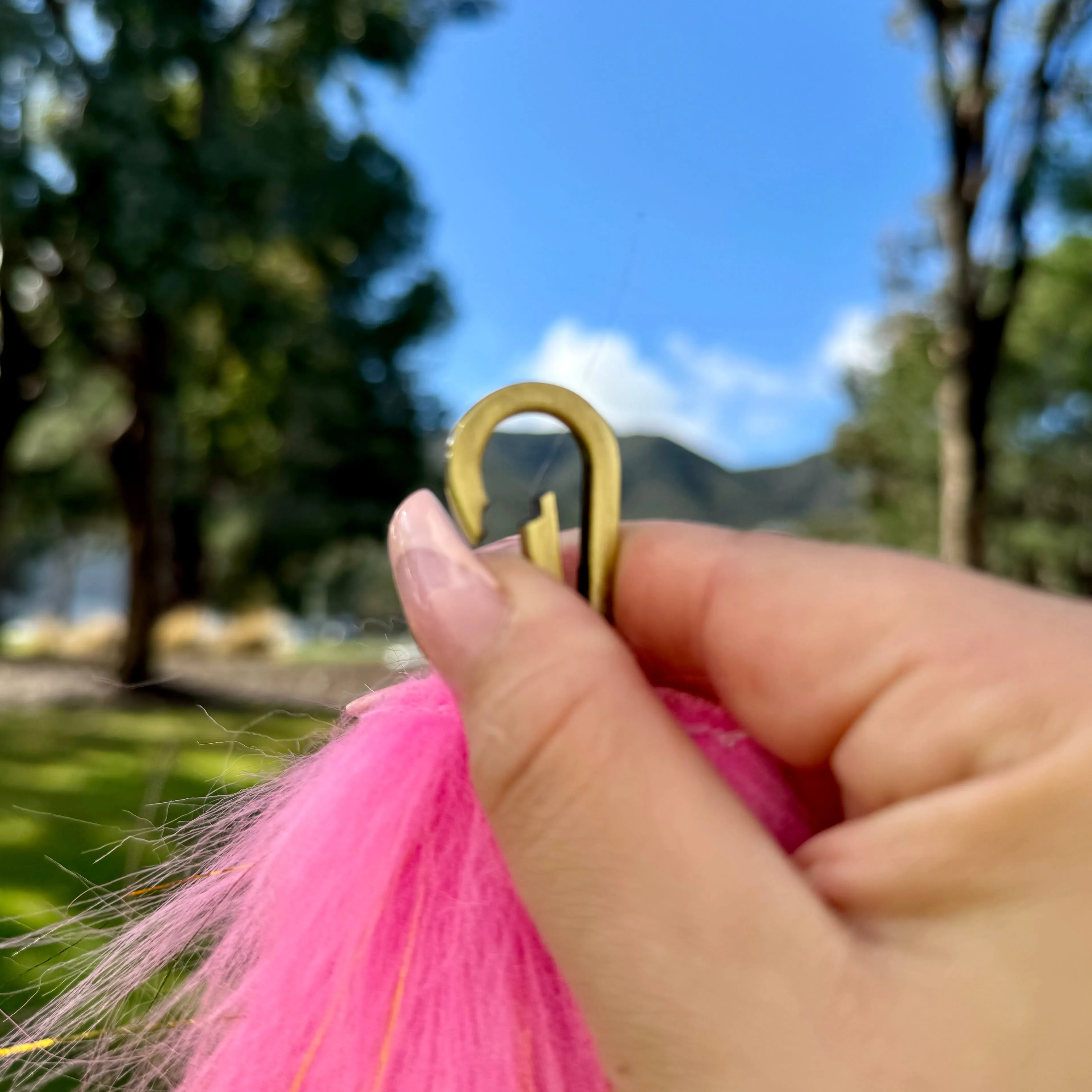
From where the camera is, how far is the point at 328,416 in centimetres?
1386

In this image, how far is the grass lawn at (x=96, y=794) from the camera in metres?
0.76

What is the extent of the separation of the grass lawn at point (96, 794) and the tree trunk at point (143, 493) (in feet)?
10.0

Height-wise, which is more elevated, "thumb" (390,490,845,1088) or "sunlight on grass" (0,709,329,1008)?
"thumb" (390,490,845,1088)

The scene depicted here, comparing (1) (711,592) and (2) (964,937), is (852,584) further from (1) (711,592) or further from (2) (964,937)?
(2) (964,937)

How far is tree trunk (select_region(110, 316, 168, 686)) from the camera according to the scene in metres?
7.44

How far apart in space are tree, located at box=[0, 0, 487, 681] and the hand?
6412 mm

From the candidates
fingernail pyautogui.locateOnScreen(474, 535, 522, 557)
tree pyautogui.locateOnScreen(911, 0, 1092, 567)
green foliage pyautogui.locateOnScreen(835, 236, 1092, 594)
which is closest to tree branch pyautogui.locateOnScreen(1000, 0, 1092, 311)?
tree pyautogui.locateOnScreen(911, 0, 1092, 567)

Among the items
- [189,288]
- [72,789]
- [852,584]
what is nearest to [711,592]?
[852,584]

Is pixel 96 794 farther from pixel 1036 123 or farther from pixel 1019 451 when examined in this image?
pixel 1019 451

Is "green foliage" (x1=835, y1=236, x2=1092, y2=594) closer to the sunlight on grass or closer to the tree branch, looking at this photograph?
the tree branch

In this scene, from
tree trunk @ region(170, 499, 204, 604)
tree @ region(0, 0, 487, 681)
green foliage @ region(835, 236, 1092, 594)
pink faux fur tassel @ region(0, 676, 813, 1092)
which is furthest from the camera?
green foliage @ region(835, 236, 1092, 594)

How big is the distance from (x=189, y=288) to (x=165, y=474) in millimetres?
3266

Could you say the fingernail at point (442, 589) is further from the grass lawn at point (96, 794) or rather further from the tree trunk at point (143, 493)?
the tree trunk at point (143, 493)

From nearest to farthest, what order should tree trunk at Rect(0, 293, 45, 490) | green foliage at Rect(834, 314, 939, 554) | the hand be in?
the hand < tree trunk at Rect(0, 293, 45, 490) < green foliage at Rect(834, 314, 939, 554)
